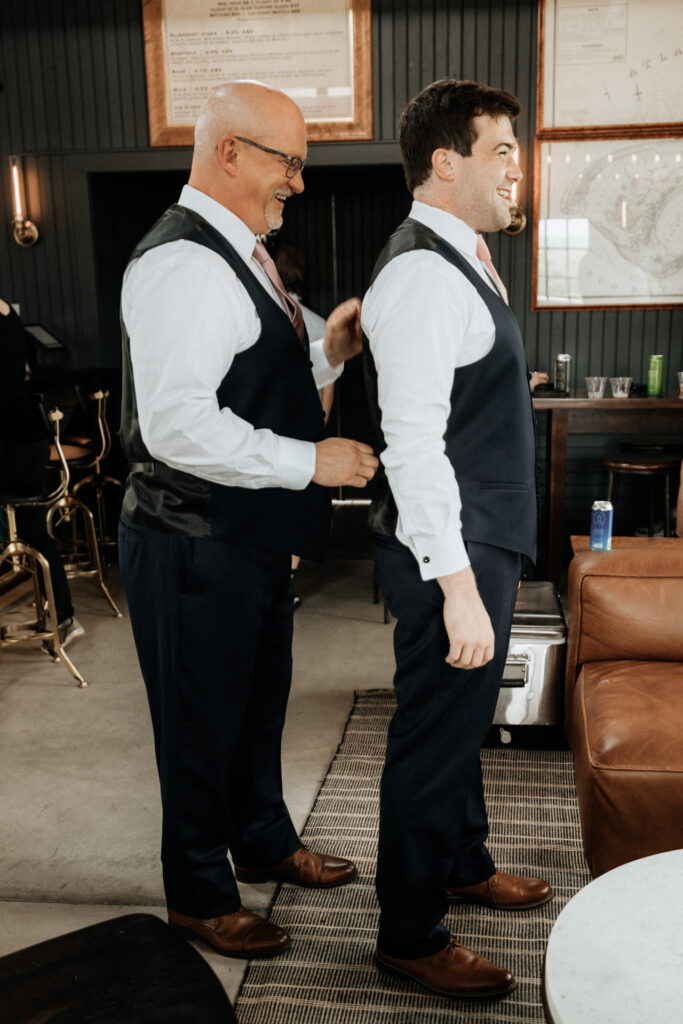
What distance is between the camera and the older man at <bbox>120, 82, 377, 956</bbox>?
5.07 feet

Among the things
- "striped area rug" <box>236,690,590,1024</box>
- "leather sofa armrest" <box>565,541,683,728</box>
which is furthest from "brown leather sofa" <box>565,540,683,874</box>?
"striped area rug" <box>236,690,590,1024</box>

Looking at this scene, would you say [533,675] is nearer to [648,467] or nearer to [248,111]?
[248,111]

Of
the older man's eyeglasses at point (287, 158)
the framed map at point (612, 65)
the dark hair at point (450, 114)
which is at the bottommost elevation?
the older man's eyeglasses at point (287, 158)

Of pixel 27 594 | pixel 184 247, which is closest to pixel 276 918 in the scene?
pixel 184 247

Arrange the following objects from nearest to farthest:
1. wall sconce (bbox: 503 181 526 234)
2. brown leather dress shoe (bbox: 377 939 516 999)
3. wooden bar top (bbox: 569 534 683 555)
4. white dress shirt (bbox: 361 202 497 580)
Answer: white dress shirt (bbox: 361 202 497 580) < brown leather dress shoe (bbox: 377 939 516 999) < wooden bar top (bbox: 569 534 683 555) < wall sconce (bbox: 503 181 526 234)

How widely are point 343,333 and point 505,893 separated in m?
1.27

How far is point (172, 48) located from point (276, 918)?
187 inches

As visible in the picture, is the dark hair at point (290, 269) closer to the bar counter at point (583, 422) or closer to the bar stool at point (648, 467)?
the bar counter at point (583, 422)

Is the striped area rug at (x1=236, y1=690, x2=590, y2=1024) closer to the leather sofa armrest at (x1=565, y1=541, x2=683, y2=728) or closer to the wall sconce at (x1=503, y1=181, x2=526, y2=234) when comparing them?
the leather sofa armrest at (x1=565, y1=541, x2=683, y2=728)

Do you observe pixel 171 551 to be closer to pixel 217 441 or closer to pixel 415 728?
pixel 217 441

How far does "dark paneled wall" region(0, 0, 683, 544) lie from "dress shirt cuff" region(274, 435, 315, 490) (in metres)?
3.95

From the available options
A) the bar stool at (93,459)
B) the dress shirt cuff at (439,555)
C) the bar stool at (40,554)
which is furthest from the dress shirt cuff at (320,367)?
the bar stool at (93,459)

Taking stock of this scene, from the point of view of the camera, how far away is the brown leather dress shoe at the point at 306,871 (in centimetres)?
211

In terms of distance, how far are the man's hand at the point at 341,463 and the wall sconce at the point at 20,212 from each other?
4471mm
